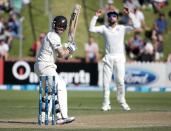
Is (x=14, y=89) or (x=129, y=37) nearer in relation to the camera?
(x=14, y=89)

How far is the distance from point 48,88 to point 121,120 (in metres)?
1.95

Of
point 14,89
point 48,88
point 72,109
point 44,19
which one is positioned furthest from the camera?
point 44,19

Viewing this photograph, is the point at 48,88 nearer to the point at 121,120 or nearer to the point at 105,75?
the point at 121,120

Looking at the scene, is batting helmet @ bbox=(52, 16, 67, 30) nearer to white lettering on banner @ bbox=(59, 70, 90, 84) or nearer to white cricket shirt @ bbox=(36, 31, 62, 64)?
white cricket shirt @ bbox=(36, 31, 62, 64)

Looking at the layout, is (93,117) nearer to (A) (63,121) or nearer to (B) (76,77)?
(A) (63,121)

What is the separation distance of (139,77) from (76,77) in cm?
276

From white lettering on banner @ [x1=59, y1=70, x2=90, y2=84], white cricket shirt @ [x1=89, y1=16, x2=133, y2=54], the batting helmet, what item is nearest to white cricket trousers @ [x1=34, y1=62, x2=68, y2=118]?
the batting helmet

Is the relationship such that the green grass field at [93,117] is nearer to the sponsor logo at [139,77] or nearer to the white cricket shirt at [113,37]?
the white cricket shirt at [113,37]

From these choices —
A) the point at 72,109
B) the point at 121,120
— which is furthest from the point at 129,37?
the point at 121,120

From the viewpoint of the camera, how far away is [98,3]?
3512 centimetres

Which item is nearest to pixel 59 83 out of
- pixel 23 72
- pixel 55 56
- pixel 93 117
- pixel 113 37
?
pixel 55 56

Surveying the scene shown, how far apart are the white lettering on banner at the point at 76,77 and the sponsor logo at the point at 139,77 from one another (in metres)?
1.77

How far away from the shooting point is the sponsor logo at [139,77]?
101 feet

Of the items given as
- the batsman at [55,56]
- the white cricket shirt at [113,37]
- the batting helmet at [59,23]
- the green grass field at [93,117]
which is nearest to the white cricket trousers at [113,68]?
the white cricket shirt at [113,37]
